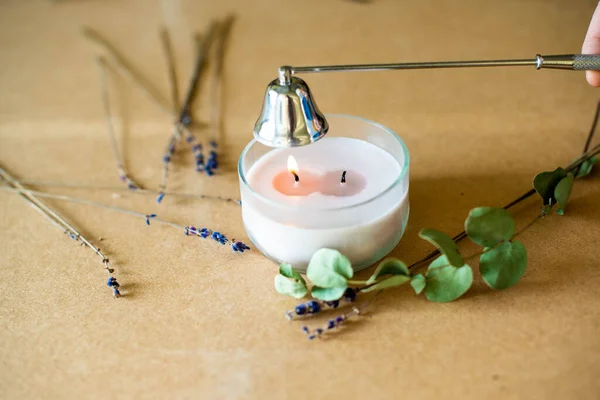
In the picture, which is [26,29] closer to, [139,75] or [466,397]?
[139,75]

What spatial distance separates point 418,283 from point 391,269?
1.2 inches

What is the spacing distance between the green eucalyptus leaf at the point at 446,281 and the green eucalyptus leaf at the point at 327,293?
0.09m

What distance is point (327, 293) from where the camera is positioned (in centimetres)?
64

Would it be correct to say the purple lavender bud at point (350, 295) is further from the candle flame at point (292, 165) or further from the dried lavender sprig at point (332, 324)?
the candle flame at point (292, 165)

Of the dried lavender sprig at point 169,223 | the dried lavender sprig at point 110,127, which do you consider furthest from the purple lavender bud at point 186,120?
the dried lavender sprig at point 169,223

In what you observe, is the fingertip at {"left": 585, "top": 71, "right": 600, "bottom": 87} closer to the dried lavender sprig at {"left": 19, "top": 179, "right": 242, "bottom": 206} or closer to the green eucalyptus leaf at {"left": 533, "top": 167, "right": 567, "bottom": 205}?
the green eucalyptus leaf at {"left": 533, "top": 167, "right": 567, "bottom": 205}

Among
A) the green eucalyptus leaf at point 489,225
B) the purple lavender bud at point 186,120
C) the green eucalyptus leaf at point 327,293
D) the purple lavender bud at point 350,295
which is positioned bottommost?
the purple lavender bud at point 350,295

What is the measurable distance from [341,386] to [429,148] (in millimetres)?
440

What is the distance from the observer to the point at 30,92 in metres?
1.12

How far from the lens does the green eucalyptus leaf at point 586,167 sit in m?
0.82

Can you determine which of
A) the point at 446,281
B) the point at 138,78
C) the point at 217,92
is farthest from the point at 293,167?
the point at 138,78

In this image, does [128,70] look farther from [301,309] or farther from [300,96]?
[301,309]

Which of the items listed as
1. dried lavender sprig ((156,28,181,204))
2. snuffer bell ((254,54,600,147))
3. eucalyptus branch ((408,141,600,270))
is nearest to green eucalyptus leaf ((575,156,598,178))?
eucalyptus branch ((408,141,600,270))

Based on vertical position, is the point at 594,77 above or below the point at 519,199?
above
